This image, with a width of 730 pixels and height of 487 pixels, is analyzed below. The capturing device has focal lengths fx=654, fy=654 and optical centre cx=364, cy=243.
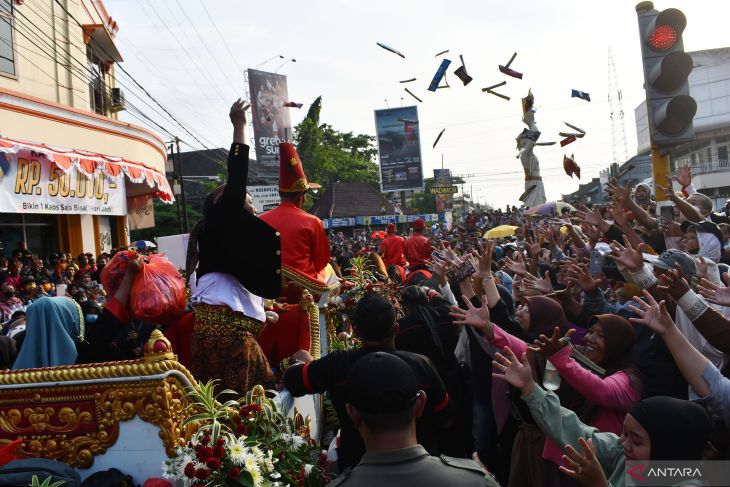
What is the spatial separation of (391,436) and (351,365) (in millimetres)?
1215

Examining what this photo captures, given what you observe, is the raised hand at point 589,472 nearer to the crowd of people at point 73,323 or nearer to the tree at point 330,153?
the crowd of people at point 73,323

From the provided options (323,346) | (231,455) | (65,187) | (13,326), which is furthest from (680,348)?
(65,187)

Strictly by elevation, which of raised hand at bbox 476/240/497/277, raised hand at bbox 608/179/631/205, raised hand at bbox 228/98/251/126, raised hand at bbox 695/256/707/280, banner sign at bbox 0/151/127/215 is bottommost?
raised hand at bbox 695/256/707/280

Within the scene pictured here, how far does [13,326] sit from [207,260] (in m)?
4.06

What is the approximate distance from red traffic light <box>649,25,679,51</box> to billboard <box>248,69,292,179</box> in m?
24.4

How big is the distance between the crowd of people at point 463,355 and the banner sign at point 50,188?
23.7 feet

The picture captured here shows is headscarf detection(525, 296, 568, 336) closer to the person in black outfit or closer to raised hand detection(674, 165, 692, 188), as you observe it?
the person in black outfit

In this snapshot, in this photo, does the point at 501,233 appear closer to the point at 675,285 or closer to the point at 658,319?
the point at 675,285

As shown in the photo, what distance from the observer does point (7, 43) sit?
14.9 meters

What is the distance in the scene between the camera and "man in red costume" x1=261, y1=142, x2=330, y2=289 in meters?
5.38

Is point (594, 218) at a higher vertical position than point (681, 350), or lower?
higher

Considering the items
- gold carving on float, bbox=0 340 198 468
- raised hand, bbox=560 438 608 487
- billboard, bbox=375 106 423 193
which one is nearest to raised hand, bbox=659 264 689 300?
raised hand, bbox=560 438 608 487

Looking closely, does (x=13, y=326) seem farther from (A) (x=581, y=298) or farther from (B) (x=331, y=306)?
(A) (x=581, y=298)

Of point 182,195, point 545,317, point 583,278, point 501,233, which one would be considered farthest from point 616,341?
point 182,195
